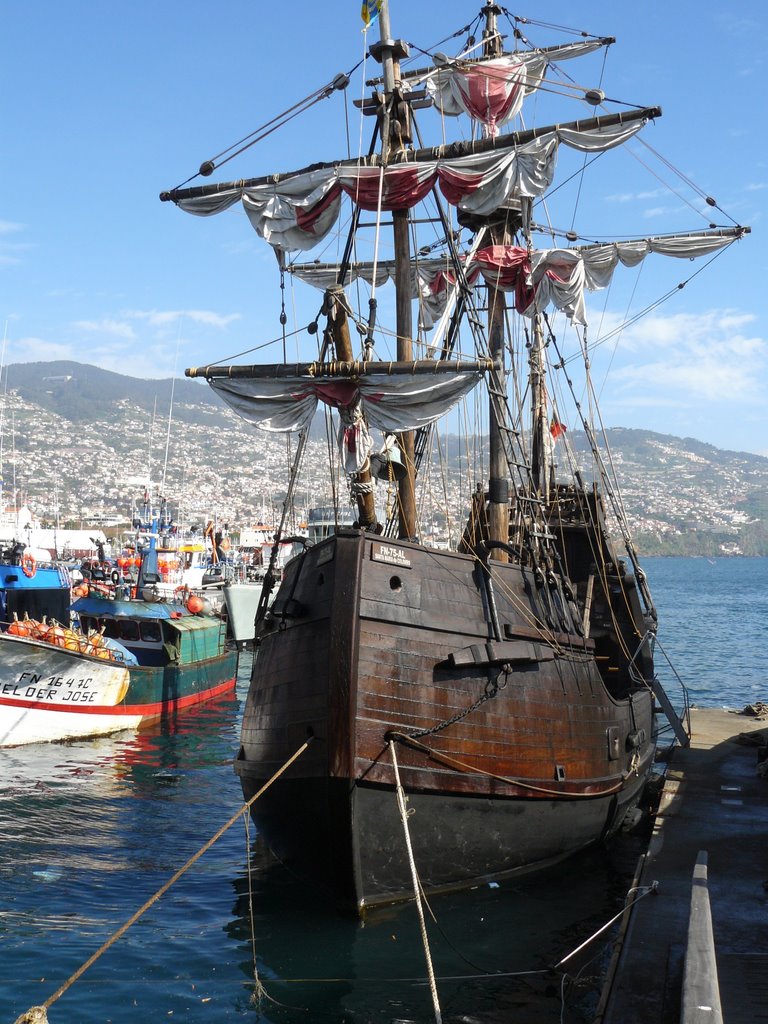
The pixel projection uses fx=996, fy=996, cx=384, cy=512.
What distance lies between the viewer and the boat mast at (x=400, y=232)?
1503 cm

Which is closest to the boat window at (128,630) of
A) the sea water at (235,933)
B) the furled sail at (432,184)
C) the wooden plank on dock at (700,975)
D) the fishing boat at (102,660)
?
the fishing boat at (102,660)

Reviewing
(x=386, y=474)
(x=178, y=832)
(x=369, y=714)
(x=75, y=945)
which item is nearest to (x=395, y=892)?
(x=369, y=714)

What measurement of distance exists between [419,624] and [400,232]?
7.12 m

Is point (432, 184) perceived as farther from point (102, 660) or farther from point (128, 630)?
→ point (128, 630)

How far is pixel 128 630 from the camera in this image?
29.2m

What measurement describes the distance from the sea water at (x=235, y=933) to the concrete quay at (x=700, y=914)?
0.86 metres

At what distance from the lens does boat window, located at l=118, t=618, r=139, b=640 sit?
29.1 metres

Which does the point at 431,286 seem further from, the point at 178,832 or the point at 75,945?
the point at 75,945

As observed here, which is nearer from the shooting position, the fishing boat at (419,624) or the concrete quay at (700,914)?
the concrete quay at (700,914)

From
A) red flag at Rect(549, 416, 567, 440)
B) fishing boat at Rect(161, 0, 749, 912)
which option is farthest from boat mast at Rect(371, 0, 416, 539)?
red flag at Rect(549, 416, 567, 440)

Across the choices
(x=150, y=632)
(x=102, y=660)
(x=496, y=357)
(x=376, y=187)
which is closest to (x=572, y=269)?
(x=496, y=357)

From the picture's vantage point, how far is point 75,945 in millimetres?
10594

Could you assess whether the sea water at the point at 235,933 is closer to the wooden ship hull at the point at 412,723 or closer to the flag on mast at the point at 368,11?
the wooden ship hull at the point at 412,723

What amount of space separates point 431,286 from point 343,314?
15101mm
